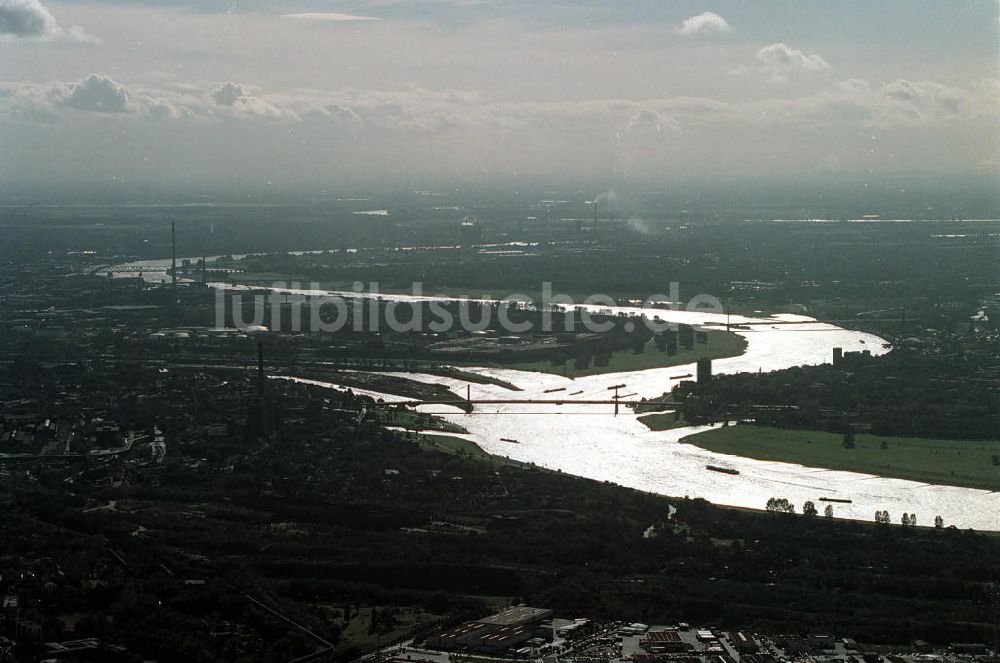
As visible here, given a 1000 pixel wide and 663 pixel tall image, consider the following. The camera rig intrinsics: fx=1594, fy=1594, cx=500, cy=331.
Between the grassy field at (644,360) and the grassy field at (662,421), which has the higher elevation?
the grassy field at (644,360)

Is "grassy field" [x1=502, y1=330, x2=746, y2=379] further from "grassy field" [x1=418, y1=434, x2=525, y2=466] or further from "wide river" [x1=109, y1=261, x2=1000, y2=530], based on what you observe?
"grassy field" [x1=418, y1=434, x2=525, y2=466]

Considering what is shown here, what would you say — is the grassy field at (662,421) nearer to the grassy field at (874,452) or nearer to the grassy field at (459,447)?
the grassy field at (874,452)

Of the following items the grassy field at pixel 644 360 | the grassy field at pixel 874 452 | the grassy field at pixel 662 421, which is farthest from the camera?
the grassy field at pixel 644 360

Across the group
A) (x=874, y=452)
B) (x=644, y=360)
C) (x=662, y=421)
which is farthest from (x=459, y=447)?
(x=644, y=360)

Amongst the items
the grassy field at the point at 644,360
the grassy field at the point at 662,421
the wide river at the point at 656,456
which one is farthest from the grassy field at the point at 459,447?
the grassy field at the point at 644,360

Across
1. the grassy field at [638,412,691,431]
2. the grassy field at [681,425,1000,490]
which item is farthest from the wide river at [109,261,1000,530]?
the grassy field at [681,425,1000,490]

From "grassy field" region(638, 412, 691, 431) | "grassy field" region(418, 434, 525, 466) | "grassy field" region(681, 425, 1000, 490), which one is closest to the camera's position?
"grassy field" region(681, 425, 1000, 490)
